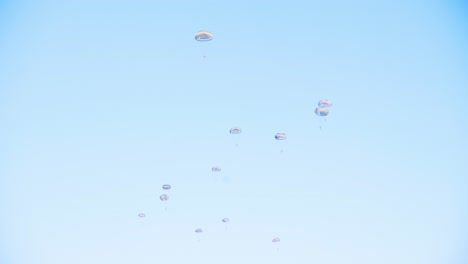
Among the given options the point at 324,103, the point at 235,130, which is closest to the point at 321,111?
the point at 324,103

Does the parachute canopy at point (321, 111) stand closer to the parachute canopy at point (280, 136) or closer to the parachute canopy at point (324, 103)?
the parachute canopy at point (324, 103)

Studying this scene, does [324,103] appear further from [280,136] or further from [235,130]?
[235,130]

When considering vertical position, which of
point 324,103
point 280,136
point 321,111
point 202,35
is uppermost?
point 202,35

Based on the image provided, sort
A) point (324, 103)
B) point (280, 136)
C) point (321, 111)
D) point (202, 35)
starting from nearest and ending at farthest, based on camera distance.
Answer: point (202, 35) → point (324, 103) → point (321, 111) → point (280, 136)

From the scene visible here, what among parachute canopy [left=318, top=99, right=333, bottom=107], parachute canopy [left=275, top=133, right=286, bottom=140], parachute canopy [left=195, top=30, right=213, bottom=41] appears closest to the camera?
parachute canopy [left=195, top=30, right=213, bottom=41]

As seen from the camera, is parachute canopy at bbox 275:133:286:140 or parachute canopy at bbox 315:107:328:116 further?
parachute canopy at bbox 275:133:286:140

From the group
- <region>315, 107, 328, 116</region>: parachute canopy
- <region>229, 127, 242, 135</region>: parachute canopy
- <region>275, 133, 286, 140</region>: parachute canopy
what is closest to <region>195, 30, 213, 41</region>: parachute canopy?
<region>229, 127, 242, 135</region>: parachute canopy

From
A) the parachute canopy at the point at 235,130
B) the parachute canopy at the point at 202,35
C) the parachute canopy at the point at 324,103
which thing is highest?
the parachute canopy at the point at 202,35

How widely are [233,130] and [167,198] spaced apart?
426 inches

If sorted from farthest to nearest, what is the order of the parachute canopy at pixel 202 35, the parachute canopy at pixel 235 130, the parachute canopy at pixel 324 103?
the parachute canopy at pixel 235 130, the parachute canopy at pixel 324 103, the parachute canopy at pixel 202 35

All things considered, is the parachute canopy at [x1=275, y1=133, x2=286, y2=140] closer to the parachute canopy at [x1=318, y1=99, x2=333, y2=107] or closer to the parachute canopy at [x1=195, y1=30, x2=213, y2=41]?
the parachute canopy at [x1=318, y1=99, x2=333, y2=107]

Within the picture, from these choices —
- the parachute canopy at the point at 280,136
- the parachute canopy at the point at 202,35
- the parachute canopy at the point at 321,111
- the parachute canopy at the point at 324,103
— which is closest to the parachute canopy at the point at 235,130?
the parachute canopy at the point at 280,136

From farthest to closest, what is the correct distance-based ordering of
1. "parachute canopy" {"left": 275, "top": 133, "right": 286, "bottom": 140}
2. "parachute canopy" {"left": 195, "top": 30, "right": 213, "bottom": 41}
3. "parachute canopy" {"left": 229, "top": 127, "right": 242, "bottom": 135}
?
"parachute canopy" {"left": 229, "top": 127, "right": 242, "bottom": 135}, "parachute canopy" {"left": 275, "top": 133, "right": 286, "bottom": 140}, "parachute canopy" {"left": 195, "top": 30, "right": 213, "bottom": 41}

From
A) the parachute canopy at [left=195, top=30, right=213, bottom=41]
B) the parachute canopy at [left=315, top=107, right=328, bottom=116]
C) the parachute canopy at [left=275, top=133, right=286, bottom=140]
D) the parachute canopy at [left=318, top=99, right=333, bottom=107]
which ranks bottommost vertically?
the parachute canopy at [left=275, top=133, right=286, bottom=140]
